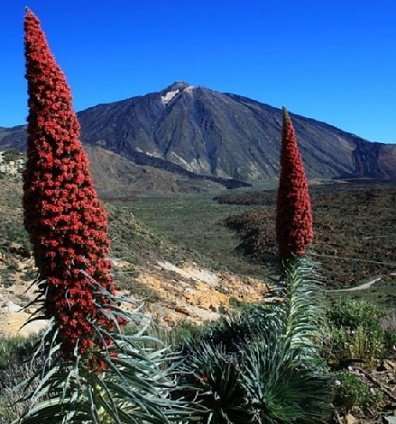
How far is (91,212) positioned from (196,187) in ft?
447

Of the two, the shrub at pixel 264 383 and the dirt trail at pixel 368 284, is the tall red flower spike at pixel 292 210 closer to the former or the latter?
the shrub at pixel 264 383

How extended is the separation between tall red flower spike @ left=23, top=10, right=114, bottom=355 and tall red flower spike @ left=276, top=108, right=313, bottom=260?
3094 millimetres

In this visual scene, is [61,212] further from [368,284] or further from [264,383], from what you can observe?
[368,284]

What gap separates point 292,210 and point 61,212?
334 centimetres

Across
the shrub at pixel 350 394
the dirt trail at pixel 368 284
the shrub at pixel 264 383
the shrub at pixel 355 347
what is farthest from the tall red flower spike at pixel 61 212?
the dirt trail at pixel 368 284

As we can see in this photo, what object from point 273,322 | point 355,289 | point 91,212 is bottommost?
point 355,289

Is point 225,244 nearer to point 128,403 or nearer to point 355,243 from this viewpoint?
point 355,243

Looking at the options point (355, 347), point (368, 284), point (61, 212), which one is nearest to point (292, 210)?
point (355, 347)

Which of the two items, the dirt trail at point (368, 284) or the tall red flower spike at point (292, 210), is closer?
the tall red flower spike at point (292, 210)

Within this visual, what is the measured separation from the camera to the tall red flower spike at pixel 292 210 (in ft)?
19.6

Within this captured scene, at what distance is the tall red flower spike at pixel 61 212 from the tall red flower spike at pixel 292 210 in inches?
122

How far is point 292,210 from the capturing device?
597 centimetres

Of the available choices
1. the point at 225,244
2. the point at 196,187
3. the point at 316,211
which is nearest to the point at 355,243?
the point at 225,244

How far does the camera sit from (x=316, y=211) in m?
60.2
